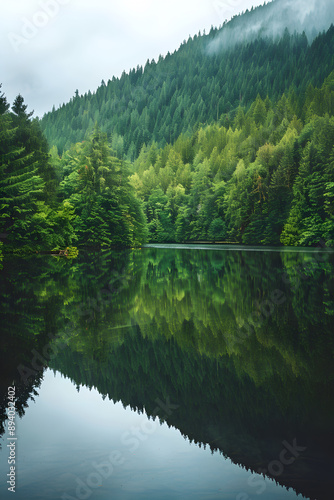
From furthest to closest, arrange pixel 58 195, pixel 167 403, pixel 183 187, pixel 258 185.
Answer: pixel 183 187 → pixel 258 185 → pixel 58 195 → pixel 167 403

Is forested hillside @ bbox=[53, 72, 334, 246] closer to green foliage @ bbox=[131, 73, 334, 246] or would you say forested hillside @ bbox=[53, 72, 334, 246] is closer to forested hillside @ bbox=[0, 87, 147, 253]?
green foliage @ bbox=[131, 73, 334, 246]

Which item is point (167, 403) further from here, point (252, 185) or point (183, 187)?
point (183, 187)

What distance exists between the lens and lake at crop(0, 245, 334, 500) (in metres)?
4.99

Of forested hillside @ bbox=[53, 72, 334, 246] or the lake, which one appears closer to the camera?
the lake

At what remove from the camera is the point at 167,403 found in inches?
276

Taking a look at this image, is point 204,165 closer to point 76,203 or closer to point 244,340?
point 76,203

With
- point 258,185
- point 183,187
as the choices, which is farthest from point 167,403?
point 183,187

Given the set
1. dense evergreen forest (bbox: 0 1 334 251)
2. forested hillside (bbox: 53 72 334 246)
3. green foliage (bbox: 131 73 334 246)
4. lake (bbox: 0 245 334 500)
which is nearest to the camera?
lake (bbox: 0 245 334 500)

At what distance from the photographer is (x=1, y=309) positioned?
14.4 m

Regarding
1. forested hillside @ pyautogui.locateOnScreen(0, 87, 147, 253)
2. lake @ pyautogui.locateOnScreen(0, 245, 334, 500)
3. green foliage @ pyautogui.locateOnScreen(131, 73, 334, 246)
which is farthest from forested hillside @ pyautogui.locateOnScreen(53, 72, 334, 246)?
lake @ pyautogui.locateOnScreen(0, 245, 334, 500)

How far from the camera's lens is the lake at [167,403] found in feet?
16.4

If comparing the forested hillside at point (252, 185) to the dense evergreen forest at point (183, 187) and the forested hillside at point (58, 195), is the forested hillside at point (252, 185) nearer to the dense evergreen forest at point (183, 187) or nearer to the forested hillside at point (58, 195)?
the dense evergreen forest at point (183, 187)

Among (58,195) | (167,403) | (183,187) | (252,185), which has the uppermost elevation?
(183,187)

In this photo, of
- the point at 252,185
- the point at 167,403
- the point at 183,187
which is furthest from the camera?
the point at 183,187
